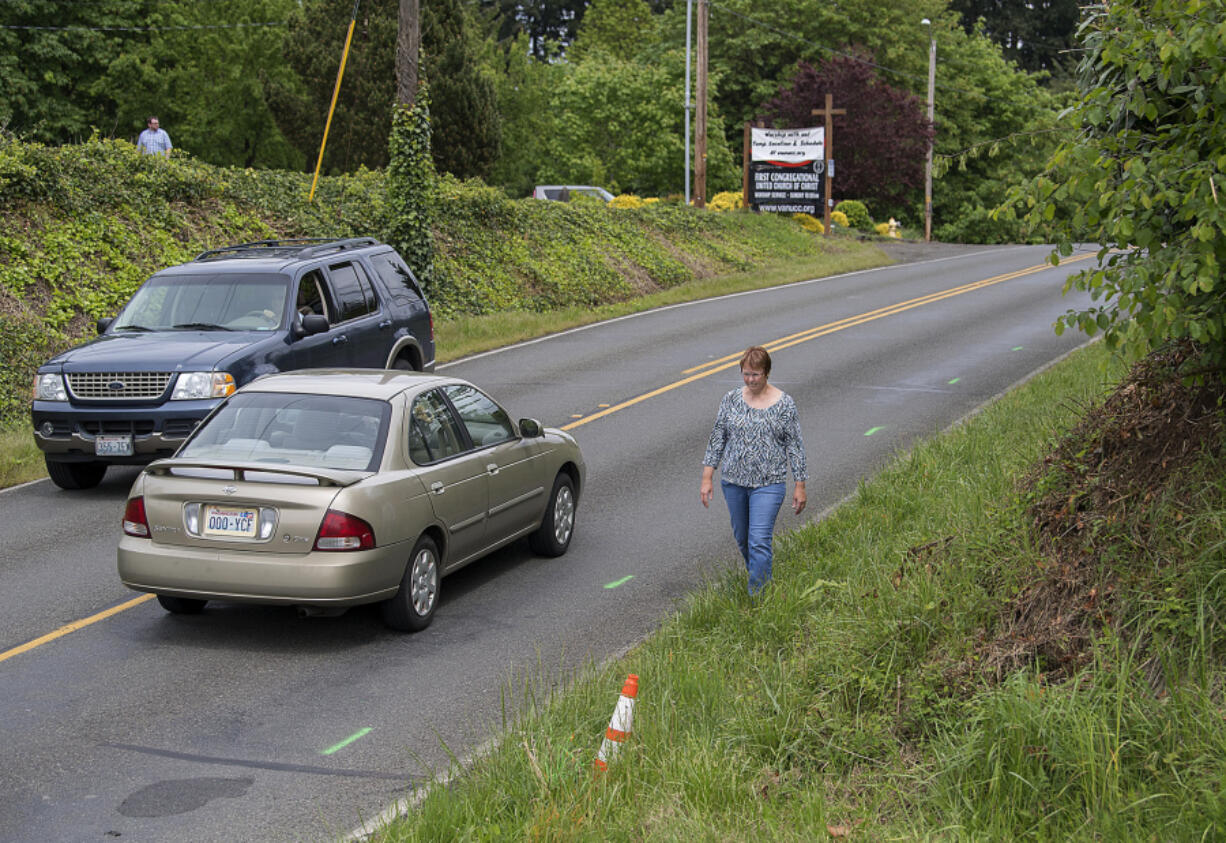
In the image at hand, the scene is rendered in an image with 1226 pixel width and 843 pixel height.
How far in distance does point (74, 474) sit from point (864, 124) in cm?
4415

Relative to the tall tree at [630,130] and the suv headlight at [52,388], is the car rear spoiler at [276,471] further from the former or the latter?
the tall tree at [630,130]

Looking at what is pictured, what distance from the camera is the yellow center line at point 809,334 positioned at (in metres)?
17.5

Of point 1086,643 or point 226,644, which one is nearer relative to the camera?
point 1086,643

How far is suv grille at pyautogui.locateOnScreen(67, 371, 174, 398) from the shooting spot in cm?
1261

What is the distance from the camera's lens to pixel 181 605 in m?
8.99

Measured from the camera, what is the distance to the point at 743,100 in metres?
65.6

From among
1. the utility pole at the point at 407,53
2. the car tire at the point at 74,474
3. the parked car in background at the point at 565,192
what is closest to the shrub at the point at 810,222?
the parked car in background at the point at 565,192

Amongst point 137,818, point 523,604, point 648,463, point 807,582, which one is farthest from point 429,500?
point 648,463

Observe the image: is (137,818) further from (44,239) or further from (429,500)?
(44,239)

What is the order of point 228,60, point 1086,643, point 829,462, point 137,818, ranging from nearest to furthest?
1. point 137,818
2. point 1086,643
3. point 829,462
4. point 228,60

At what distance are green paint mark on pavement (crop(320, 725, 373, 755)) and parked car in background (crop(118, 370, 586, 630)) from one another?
4.08 feet

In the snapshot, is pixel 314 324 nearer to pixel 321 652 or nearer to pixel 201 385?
pixel 201 385

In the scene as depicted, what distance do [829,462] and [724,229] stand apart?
27.2 metres

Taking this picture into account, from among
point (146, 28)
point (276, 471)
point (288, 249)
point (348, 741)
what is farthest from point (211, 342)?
point (146, 28)
